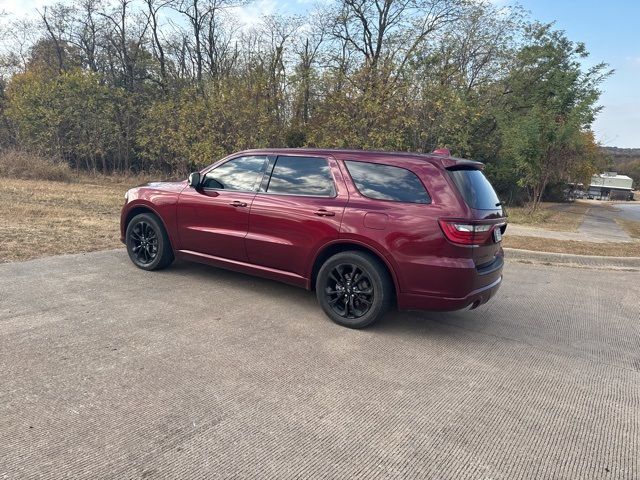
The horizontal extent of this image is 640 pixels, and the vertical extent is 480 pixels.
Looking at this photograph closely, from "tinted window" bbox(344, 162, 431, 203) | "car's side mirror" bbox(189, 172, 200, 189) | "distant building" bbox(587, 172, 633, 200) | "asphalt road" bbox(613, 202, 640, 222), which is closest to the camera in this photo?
"tinted window" bbox(344, 162, 431, 203)

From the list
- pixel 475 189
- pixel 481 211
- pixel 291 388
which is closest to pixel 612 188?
pixel 475 189

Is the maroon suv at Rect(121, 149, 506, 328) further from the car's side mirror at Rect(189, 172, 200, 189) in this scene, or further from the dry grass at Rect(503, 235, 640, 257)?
the dry grass at Rect(503, 235, 640, 257)

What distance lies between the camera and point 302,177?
4.87m

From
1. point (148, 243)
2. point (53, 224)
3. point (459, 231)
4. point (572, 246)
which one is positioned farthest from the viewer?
point (572, 246)

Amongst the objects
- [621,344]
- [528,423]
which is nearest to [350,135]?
[621,344]

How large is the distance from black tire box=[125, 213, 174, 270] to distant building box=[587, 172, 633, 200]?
9943 cm

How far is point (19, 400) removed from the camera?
2.80 metres

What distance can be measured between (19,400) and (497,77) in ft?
88.6

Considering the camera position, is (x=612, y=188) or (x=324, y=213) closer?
(x=324, y=213)

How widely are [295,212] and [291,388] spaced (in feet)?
6.60

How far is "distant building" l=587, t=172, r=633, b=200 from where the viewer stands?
9000 centimetres

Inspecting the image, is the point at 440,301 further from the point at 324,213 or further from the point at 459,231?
the point at 324,213

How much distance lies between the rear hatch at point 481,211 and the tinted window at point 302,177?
49.0 inches

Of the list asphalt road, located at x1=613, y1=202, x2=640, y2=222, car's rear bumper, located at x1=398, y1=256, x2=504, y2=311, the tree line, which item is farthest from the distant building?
car's rear bumper, located at x1=398, y1=256, x2=504, y2=311
